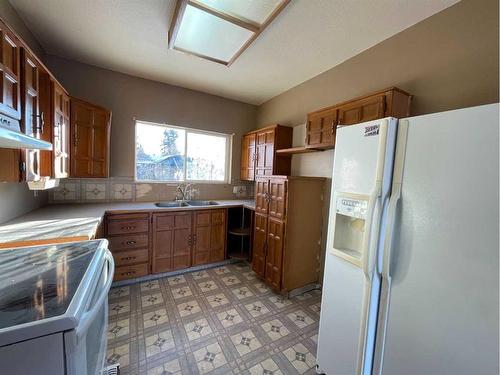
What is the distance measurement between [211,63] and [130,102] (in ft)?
4.34

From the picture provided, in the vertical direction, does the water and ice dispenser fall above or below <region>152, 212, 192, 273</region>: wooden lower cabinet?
above

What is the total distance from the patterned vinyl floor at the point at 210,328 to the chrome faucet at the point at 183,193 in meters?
1.19

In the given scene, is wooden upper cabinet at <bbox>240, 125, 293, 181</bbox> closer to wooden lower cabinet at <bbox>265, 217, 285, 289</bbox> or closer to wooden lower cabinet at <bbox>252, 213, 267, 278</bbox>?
wooden lower cabinet at <bbox>252, 213, 267, 278</bbox>

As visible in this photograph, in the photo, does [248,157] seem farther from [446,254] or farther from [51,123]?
[446,254]

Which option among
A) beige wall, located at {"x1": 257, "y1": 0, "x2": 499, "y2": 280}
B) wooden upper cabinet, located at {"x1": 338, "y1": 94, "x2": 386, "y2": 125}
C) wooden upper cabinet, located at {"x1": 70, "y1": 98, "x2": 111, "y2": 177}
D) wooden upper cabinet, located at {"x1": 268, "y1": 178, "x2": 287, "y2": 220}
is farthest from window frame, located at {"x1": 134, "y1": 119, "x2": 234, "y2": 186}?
wooden upper cabinet, located at {"x1": 338, "y1": 94, "x2": 386, "y2": 125}

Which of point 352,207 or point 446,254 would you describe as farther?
point 352,207

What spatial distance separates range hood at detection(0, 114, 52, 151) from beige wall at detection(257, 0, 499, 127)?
8.08 feet

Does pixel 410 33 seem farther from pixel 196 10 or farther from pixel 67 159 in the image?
pixel 67 159

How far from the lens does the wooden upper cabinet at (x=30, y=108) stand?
128cm

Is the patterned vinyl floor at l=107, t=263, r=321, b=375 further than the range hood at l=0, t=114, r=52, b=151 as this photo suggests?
Yes

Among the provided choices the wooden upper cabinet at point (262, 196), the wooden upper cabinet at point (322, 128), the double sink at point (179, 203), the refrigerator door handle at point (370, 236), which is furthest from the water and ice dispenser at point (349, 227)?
the double sink at point (179, 203)

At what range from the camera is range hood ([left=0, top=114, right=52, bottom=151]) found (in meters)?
0.71

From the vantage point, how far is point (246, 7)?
4.91 feet

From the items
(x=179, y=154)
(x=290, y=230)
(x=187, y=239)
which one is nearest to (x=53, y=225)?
(x=187, y=239)
